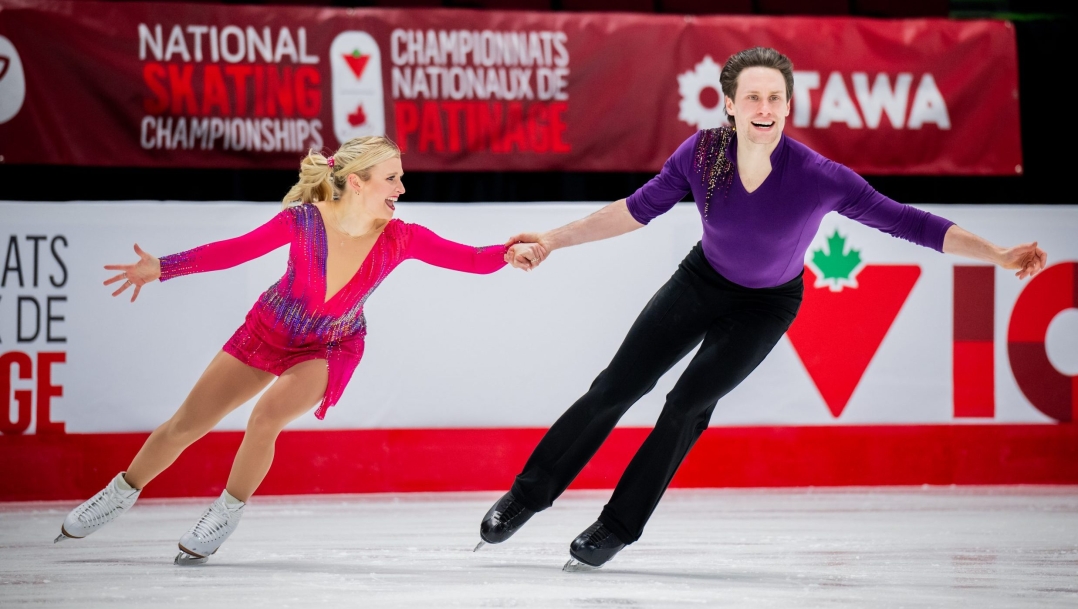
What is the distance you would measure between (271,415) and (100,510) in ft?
1.98

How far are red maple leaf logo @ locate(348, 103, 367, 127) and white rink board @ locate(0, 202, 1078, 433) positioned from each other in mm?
627

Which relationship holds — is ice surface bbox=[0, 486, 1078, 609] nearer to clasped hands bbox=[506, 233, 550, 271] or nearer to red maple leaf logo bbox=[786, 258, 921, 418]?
red maple leaf logo bbox=[786, 258, 921, 418]

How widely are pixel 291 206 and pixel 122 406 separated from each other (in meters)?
1.70

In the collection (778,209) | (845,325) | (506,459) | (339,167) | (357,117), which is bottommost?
(506,459)

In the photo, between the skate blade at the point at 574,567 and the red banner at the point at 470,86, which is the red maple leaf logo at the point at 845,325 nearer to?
the red banner at the point at 470,86

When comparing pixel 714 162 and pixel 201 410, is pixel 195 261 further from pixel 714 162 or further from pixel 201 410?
pixel 714 162

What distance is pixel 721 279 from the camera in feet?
10.5

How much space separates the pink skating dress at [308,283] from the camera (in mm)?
3230

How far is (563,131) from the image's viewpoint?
5344 mm

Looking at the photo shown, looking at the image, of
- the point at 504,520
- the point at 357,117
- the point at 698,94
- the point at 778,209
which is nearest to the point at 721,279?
the point at 778,209

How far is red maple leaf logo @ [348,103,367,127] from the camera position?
17.1 feet

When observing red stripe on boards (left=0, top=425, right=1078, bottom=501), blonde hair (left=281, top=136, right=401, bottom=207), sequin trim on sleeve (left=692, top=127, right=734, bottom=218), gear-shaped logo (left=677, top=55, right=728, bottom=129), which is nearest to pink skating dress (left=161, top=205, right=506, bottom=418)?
blonde hair (left=281, top=136, right=401, bottom=207)

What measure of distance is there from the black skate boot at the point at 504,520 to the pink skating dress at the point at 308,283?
560 millimetres

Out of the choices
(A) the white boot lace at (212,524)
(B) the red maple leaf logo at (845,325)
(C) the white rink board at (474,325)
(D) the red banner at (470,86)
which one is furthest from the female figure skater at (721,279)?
(D) the red banner at (470,86)
